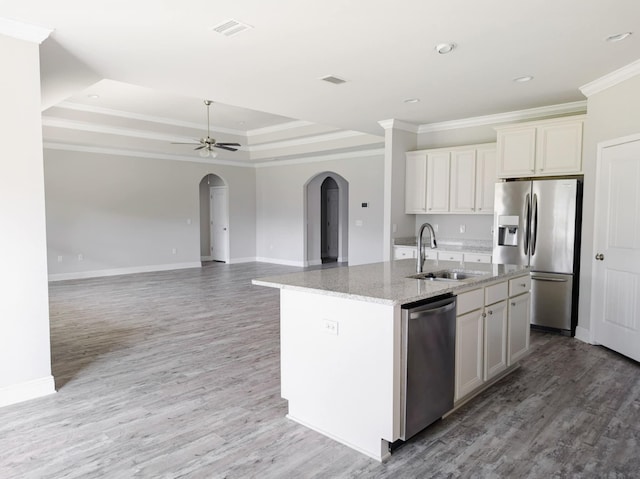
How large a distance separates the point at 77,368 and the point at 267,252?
783 cm

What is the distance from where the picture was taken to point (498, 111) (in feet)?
18.7

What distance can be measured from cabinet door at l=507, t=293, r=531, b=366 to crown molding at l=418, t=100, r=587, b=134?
2882 mm

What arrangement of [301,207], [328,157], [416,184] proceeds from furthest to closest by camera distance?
[301,207]
[328,157]
[416,184]

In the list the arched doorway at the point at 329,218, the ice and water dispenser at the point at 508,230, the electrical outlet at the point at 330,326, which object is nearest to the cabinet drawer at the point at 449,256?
the ice and water dispenser at the point at 508,230

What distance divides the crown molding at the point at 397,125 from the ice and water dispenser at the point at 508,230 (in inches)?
81.0

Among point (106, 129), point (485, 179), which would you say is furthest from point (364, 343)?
point (106, 129)

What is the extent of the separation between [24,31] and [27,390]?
100 inches

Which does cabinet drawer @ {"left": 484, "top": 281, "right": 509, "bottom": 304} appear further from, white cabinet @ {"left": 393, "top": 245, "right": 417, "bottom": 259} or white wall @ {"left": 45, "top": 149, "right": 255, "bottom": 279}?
white wall @ {"left": 45, "top": 149, "right": 255, "bottom": 279}

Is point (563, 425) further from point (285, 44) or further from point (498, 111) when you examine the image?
point (498, 111)

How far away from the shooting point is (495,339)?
10.6 ft

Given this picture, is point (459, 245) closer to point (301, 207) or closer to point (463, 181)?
point (463, 181)

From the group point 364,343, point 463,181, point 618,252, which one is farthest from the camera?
point 463,181

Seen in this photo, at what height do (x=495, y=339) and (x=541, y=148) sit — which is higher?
(x=541, y=148)

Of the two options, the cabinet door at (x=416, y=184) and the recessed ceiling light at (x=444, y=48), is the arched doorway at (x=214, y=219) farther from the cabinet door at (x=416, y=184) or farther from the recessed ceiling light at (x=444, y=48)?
the recessed ceiling light at (x=444, y=48)
